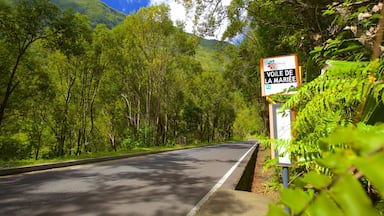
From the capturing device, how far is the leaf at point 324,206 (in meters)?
0.40

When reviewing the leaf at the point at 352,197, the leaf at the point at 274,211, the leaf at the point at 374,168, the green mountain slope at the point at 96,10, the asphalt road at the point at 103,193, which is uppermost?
the green mountain slope at the point at 96,10

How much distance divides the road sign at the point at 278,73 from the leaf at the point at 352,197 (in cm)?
227

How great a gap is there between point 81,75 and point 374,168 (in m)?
26.7

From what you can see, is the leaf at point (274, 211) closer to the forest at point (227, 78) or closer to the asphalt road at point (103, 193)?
the forest at point (227, 78)

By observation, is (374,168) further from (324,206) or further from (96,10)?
(96,10)

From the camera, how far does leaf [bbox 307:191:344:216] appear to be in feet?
1.32

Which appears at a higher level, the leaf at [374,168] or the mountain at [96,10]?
the mountain at [96,10]

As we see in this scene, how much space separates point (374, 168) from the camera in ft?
1.19

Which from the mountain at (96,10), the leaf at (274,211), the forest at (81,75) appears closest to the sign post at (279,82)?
the leaf at (274,211)

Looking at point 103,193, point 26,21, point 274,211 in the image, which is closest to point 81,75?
point 26,21

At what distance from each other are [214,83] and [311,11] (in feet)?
127

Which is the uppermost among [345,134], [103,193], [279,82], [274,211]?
[279,82]

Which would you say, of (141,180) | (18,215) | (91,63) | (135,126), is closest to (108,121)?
(135,126)

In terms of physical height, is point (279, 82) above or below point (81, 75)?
below
